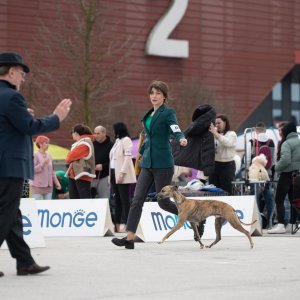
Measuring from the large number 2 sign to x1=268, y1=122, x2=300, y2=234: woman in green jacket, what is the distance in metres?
43.2

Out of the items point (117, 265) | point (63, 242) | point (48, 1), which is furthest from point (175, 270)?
point (48, 1)

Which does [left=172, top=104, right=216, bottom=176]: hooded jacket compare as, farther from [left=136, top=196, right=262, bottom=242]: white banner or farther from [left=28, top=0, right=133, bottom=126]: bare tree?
[left=28, top=0, right=133, bottom=126]: bare tree

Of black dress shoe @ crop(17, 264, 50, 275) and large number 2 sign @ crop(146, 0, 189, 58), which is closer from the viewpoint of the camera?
black dress shoe @ crop(17, 264, 50, 275)

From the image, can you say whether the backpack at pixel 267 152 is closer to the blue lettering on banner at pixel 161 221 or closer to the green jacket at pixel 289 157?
the green jacket at pixel 289 157

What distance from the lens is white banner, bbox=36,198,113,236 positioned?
15.4 metres

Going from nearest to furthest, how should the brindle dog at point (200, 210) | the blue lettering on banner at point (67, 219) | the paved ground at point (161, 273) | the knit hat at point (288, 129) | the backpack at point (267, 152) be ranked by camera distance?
1. the paved ground at point (161, 273)
2. the brindle dog at point (200, 210)
3. the blue lettering on banner at point (67, 219)
4. the knit hat at point (288, 129)
5. the backpack at point (267, 152)

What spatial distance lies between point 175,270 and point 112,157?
8.07 metres

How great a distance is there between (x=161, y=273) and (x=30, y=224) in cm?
400

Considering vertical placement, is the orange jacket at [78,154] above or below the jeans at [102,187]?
above

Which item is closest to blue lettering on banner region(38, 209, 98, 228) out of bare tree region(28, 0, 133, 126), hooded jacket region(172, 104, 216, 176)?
hooded jacket region(172, 104, 216, 176)

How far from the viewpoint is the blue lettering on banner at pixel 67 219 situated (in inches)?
607

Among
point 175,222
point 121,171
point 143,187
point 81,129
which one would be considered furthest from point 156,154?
point 81,129

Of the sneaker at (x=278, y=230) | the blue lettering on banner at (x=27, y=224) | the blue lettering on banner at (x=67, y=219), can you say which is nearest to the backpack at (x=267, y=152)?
the sneaker at (x=278, y=230)

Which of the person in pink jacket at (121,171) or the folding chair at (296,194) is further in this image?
the person in pink jacket at (121,171)
